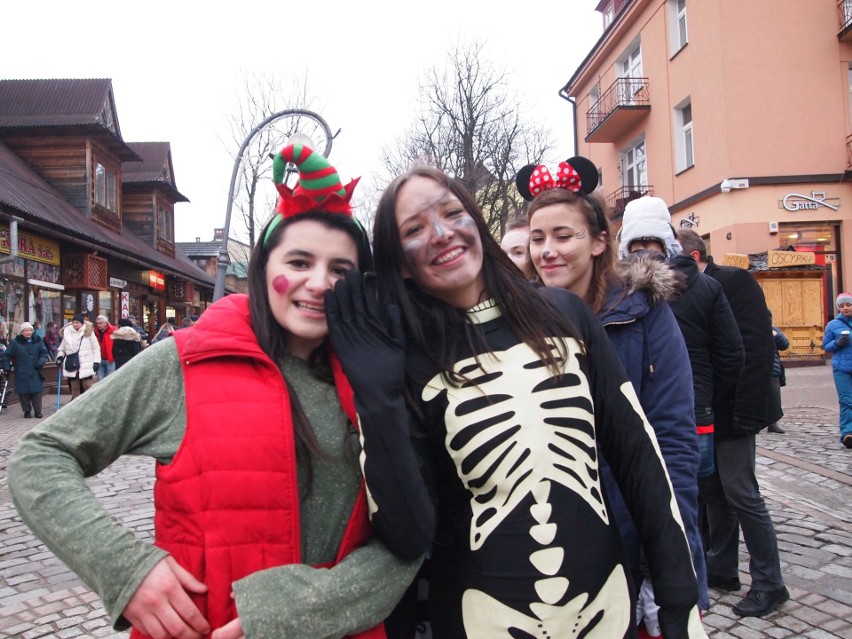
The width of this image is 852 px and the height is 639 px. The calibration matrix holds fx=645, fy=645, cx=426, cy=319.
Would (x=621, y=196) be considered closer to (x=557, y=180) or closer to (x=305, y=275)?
(x=557, y=180)

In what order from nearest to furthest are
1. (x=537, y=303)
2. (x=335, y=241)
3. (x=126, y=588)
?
(x=126, y=588), (x=335, y=241), (x=537, y=303)

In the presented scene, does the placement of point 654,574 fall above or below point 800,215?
below

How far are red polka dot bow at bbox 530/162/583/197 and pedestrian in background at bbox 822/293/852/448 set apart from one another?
253 inches

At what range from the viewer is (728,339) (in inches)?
125

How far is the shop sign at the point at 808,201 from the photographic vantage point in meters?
15.7

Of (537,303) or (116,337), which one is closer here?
(537,303)

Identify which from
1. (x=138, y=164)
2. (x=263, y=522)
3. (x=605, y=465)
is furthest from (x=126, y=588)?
(x=138, y=164)

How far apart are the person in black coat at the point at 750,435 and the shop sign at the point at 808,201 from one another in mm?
14154

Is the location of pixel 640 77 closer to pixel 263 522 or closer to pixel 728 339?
pixel 728 339

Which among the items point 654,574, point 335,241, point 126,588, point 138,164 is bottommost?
point 654,574

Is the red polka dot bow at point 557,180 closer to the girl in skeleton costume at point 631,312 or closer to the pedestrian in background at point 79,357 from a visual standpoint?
the girl in skeleton costume at point 631,312

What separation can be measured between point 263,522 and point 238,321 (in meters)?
0.46

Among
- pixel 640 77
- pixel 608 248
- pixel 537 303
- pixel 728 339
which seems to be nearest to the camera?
pixel 537 303

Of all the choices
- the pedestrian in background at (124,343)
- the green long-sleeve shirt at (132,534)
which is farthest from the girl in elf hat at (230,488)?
the pedestrian in background at (124,343)
